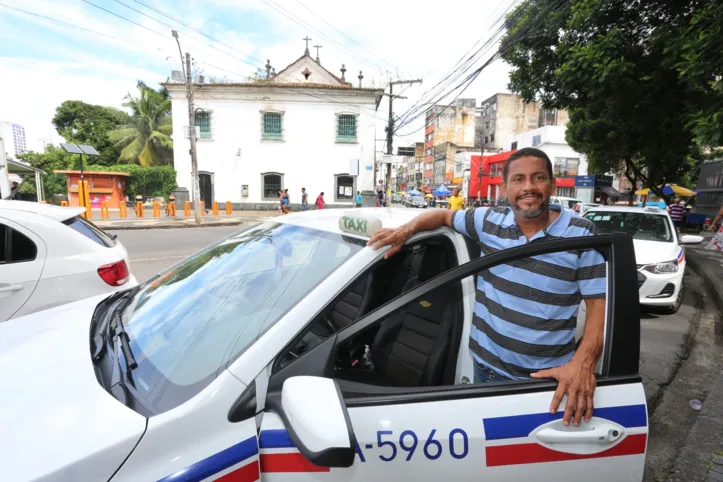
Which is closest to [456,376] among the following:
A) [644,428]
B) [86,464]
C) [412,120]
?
[644,428]

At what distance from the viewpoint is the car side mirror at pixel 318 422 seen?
3.34 feet

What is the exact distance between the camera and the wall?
2412 centimetres

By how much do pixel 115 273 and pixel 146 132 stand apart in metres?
34.6

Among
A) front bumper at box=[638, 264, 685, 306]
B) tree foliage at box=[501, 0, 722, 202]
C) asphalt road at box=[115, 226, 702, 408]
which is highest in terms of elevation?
tree foliage at box=[501, 0, 722, 202]

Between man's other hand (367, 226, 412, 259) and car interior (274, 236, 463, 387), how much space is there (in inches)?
2.9

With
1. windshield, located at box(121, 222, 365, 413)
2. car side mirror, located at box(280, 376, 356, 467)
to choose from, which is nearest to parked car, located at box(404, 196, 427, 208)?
windshield, located at box(121, 222, 365, 413)

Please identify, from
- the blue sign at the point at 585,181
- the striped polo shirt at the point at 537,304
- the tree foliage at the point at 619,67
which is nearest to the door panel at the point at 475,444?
the striped polo shirt at the point at 537,304

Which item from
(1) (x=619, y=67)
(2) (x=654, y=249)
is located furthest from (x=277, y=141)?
(2) (x=654, y=249)

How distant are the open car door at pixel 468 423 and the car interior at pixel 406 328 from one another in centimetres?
32

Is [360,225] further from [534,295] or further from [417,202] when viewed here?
[417,202]

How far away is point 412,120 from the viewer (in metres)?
18.3

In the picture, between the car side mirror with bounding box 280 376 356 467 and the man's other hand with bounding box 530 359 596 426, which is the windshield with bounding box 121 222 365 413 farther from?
the man's other hand with bounding box 530 359 596 426

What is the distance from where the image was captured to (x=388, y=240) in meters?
1.59

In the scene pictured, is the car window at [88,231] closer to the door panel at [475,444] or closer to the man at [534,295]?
the man at [534,295]
